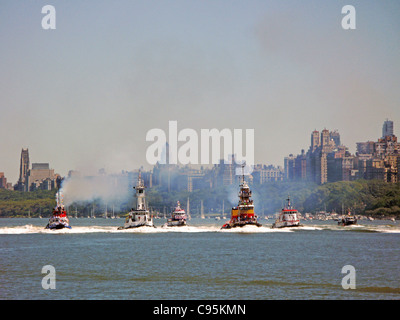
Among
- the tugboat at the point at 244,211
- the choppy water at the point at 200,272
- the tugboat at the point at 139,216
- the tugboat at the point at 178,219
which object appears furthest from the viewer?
the tugboat at the point at 178,219

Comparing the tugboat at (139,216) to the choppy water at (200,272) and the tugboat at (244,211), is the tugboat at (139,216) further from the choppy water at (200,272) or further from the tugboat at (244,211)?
the choppy water at (200,272)

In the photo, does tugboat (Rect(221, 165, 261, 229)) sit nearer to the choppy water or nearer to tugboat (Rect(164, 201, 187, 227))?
tugboat (Rect(164, 201, 187, 227))

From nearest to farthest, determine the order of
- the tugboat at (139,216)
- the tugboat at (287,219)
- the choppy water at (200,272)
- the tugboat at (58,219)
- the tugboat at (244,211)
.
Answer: the choppy water at (200,272)
the tugboat at (244,211)
the tugboat at (139,216)
the tugboat at (58,219)
the tugboat at (287,219)

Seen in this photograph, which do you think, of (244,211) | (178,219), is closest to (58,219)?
(178,219)

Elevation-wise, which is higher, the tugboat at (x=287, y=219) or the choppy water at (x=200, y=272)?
the choppy water at (x=200, y=272)

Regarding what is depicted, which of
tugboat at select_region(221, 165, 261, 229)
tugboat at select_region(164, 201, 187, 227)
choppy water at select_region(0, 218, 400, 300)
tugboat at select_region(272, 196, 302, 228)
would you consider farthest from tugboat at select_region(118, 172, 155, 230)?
choppy water at select_region(0, 218, 400, 300)

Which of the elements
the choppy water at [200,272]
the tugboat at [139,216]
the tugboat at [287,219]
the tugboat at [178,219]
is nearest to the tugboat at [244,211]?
the tugboat at [287,219]

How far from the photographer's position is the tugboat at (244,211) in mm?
159125

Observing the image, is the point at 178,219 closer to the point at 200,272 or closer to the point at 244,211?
the point at 244,211

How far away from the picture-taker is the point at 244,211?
6348 inches

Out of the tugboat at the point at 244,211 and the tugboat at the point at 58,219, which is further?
the tugboat at the point at 58,219

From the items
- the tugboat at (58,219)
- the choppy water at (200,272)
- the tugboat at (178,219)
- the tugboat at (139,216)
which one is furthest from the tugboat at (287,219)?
the choppy water at (200,272)

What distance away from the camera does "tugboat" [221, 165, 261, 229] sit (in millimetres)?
159125
